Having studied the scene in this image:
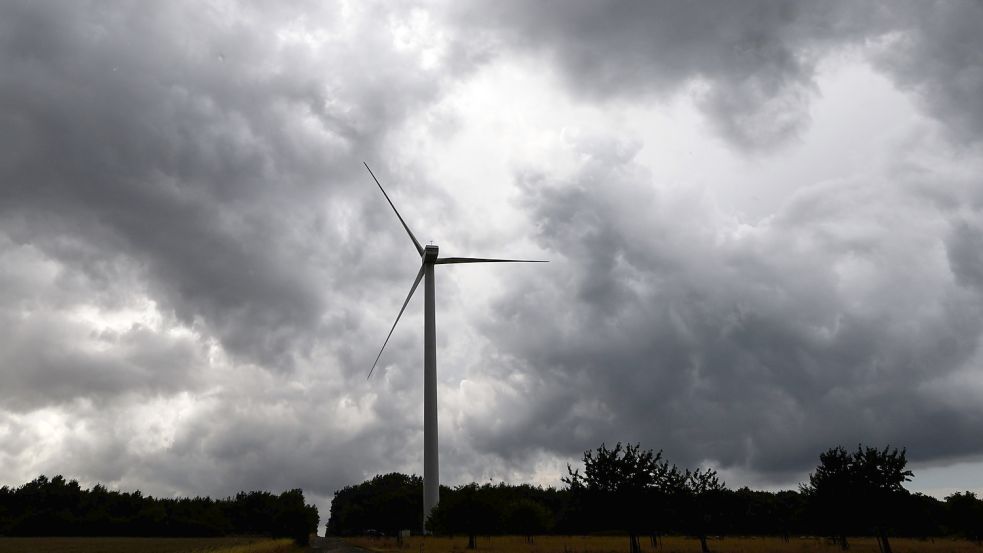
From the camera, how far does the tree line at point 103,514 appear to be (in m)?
154

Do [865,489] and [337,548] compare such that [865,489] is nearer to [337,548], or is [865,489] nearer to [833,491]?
[833,491]

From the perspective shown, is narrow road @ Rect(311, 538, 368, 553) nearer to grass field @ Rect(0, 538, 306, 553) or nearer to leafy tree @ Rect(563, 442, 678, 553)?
grass field @ Rect(0, 538, 306, 553)

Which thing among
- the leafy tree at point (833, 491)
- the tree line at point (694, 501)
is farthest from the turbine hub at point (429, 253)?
the leafy tree at point (833, 491)

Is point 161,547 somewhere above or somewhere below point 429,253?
below

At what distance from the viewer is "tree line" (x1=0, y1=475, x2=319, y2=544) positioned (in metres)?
154

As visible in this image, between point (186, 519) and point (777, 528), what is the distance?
14732cm

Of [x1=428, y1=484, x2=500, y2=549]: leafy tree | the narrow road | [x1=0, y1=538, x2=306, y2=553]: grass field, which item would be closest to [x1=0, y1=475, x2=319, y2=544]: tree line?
the narrow road

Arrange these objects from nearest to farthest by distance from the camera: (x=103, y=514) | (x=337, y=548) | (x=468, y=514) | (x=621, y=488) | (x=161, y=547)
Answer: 1. (x=621, y=488)
2. (x=468, y=514)
3. (x=161, y=547)
4. (x=337, y=548)
5. (x=103, y=514)

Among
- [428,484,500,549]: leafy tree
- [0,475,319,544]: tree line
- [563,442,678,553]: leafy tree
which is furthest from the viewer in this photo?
[0,475,319,544]: tree line

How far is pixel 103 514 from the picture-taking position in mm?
163375

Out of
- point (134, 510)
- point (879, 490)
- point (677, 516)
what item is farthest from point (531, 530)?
point (134, 510)

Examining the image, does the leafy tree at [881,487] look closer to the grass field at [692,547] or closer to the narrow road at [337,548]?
the grass field at [692,547]

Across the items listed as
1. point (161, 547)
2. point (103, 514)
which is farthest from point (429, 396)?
point (103, 514)

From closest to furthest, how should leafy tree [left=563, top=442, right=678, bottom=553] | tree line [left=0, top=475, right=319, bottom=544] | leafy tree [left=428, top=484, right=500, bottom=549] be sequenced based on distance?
leafy tree [left=563, top=442, right=678, bottom=553] → leafy tree [left=428, top=484, right=500, bottom=549] → tree line [left=0, top=475, right=319, bottom=544]
